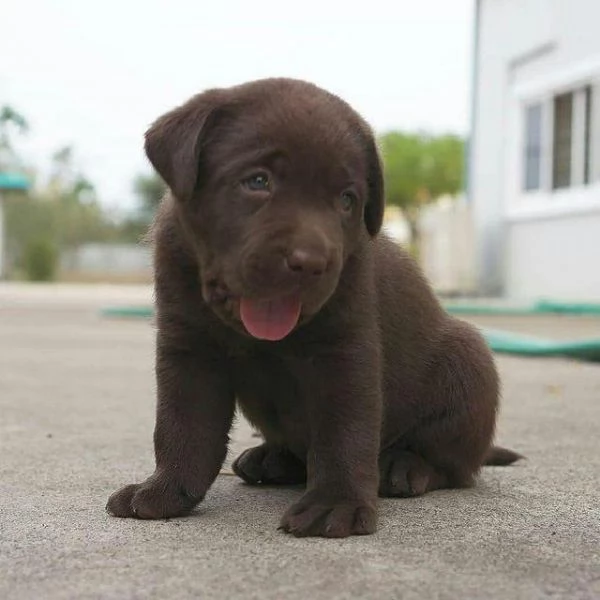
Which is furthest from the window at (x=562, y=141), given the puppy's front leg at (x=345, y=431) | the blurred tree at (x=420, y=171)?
the blurred tree at (x=420, y=171)

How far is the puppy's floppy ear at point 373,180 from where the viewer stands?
2129 mm

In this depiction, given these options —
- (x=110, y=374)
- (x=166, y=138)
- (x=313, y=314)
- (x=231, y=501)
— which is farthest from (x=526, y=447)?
(x=110, y=374)

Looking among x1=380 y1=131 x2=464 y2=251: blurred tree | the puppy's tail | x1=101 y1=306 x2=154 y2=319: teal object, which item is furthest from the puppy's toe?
x1=380 y1=131 x2=464 y2=251: blurred tree

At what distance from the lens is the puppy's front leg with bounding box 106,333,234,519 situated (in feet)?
6.95

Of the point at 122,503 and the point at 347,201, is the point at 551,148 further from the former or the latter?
the point at 122,503

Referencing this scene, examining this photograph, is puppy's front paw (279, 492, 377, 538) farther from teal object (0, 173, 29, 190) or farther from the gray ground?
teal object (0, 173, 29, 190)

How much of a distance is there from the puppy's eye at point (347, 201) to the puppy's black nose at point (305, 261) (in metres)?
0.20

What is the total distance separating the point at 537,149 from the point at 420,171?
19.3m

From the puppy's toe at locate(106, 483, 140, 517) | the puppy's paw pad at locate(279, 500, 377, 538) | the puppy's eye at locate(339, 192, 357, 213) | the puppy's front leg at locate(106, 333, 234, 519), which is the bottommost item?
the puppy's toe at locate(106, 483, 140, 517)

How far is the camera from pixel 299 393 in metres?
2.13

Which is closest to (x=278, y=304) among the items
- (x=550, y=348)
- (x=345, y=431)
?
(x=345, y=431)

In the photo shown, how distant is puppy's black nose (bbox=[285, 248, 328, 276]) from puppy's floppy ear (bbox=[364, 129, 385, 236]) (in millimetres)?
360

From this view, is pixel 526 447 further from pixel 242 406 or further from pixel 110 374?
pixel 110 374

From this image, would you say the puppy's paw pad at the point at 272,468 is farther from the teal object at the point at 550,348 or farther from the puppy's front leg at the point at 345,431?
the teal object at the point at 550,348
